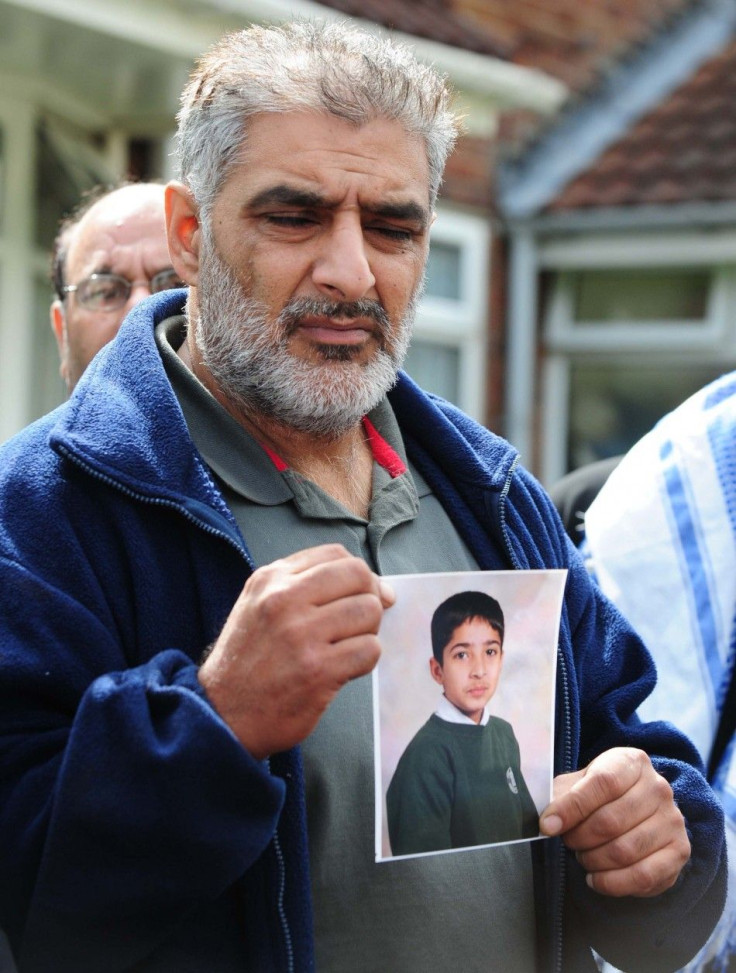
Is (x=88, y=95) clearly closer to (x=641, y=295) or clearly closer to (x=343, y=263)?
(x=343, y=263)

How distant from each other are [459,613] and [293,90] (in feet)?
2.41

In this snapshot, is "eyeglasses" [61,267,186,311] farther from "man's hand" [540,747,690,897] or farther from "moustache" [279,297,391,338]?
"man's hand" [540,747,690,897]

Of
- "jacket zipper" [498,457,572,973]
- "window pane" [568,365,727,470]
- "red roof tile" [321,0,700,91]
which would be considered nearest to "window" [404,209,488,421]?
"window pane" [568,365,727,470]

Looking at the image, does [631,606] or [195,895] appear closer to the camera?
[195,895]

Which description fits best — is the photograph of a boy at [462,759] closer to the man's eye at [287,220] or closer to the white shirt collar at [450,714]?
the white shirt collar at [450,714]

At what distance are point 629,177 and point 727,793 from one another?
6.89 m

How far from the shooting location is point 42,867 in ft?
5.14

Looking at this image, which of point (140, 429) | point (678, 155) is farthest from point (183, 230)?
point (678, 155)

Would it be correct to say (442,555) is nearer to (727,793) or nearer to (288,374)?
(288,374)

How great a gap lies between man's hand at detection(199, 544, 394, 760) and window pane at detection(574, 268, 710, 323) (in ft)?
25.2

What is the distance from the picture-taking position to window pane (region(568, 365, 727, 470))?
908cm

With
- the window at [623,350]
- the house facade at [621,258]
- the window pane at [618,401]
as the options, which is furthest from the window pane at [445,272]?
the window pane at [618,401]

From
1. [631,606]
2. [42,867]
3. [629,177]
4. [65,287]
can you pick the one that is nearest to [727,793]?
[631,606]

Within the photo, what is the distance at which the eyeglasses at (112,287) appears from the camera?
117 inches
